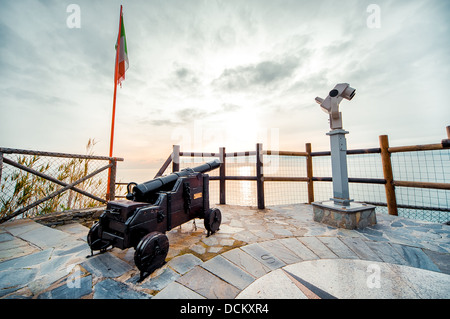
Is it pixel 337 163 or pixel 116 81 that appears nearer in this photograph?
pixel 337 163

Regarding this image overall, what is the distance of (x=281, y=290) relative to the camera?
5.58 feet

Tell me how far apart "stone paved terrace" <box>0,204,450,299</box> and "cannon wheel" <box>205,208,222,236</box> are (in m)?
0.13

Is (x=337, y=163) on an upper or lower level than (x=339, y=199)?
upper

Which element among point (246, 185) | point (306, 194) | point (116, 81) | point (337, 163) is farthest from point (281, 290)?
point (116, 81)

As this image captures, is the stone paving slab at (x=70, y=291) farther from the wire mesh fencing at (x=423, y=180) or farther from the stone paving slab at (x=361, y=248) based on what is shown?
the wire mesh fencing at (x=423, y=180)

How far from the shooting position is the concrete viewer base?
3.42m

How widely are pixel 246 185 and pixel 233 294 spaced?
3.76 m

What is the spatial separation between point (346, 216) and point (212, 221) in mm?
2649

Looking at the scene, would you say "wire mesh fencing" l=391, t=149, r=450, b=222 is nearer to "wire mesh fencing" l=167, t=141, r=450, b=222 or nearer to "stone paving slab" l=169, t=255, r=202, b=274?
"wire mesh fencing" l=167, t=141, r=450, b=222

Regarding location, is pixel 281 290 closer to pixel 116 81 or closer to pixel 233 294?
pixel 233 294

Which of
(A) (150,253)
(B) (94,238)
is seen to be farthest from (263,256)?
(B) (94,238)

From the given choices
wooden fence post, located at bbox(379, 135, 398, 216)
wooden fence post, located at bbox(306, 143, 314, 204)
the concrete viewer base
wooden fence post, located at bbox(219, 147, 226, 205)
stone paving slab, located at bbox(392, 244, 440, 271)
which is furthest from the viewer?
wooden fence post, located at bbox(306, 143, 314, 204)

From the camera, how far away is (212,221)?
10.3 feet

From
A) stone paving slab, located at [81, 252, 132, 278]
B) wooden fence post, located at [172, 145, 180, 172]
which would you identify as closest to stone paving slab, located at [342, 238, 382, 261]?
stone paving slab, located at [81, 252, 132, 278]
